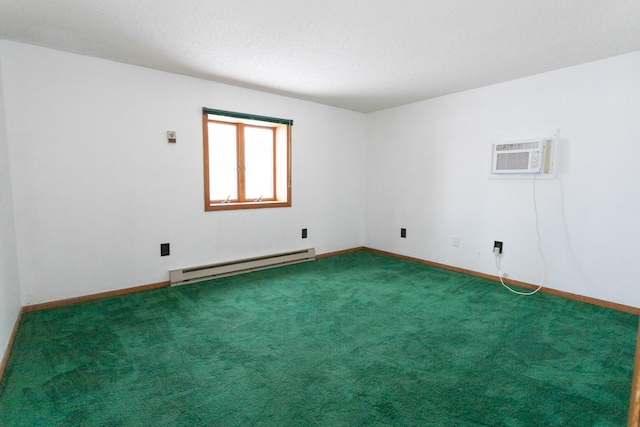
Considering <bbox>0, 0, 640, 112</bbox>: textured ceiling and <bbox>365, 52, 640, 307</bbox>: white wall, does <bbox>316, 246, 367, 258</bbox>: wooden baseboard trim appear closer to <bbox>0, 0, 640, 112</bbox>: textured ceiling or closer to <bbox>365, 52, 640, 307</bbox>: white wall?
<bbox>365, 52, 640, 307</bbox>: white wall

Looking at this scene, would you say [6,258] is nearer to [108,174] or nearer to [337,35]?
[108,174]

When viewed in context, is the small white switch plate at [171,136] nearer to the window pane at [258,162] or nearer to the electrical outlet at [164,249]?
the window pane at [258,162]

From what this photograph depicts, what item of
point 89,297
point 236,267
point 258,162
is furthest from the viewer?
point 258,162

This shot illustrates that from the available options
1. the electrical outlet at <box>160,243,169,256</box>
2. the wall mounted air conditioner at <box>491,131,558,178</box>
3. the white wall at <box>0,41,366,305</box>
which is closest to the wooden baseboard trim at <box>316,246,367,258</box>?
the white wall at <box>0,41,366,305</box>

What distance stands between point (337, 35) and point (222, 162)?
213 cm

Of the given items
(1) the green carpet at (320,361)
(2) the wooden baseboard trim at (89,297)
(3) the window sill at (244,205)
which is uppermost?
(3) the window sill at (244,205)

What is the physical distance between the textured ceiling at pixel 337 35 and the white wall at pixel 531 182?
1.03 ft

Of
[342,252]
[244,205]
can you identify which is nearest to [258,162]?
[244,205]

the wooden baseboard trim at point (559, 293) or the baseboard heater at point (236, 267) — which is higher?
the baseboard heater at point (236, 267)

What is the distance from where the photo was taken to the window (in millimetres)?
3783

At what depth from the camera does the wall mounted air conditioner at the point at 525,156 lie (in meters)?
3.18

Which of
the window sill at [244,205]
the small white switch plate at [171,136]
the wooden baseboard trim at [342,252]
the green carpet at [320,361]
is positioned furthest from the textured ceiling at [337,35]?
the wooden baseboard trim at [342,252]

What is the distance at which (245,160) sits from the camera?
410 centimetres

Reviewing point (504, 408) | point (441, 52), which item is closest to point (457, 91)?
point (441, 52)
